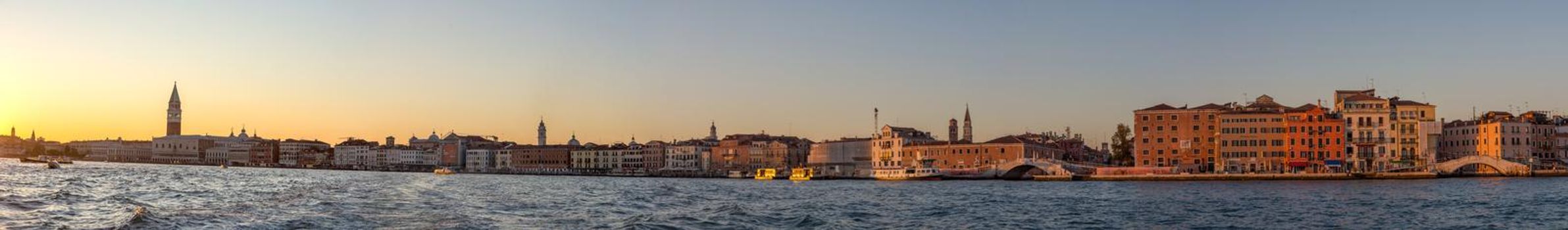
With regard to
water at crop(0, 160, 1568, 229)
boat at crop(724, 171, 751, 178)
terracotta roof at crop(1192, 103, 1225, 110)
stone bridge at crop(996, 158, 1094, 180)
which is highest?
terracotta roof at crop(1192, 103, 1225, 110)

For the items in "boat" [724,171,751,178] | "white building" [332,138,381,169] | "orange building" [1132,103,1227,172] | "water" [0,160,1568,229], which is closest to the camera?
"water" [0,160,1568,229]

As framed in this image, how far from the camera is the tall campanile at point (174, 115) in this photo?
18588cm

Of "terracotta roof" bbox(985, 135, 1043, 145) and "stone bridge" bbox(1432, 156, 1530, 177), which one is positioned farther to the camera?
"terracotta roof" bbox(985, 135, 1043, 145)

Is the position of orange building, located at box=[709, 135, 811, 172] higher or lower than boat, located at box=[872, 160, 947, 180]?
higher

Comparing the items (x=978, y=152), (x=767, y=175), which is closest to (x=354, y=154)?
(x=767, y=175)

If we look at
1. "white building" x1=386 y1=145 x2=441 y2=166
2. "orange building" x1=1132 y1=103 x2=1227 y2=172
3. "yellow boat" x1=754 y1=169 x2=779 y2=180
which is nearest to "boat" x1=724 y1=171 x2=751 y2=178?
"yellow boat" x1=754 y1=169 x2=779 y2=180

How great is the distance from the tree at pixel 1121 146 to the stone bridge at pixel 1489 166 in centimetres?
2267

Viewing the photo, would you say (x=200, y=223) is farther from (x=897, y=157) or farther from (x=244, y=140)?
(x=244, y=140)

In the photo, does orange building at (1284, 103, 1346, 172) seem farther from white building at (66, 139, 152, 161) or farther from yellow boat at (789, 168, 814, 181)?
white building at (66, 139, 152, 161)

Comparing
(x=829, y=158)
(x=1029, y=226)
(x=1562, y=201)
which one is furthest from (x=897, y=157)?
(x=1029, y=226)

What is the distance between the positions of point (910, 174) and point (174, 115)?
144m

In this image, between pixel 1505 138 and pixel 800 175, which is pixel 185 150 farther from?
pixel 1505 138

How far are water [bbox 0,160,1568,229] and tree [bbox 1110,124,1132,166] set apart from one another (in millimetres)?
38189

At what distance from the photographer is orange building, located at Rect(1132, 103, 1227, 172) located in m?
82.5
